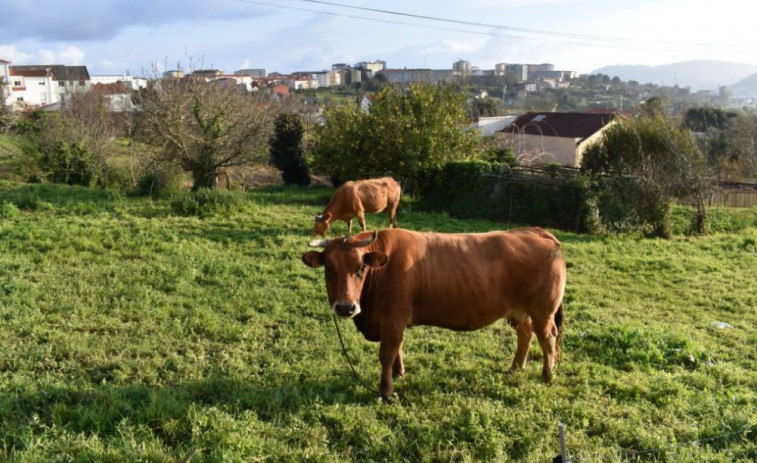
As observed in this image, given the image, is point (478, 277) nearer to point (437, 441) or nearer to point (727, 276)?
point (437, 441)

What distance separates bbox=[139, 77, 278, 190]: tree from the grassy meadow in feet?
26.5

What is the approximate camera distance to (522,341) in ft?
20.5

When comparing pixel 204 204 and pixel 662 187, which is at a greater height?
pixel 662 187

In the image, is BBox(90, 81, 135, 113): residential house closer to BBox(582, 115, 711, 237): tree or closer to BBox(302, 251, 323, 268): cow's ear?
BBox(582, 115, 711, 237): tree

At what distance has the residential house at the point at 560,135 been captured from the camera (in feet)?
116

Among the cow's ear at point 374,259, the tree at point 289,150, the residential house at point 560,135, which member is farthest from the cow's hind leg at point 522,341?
the residential house at point 560,135

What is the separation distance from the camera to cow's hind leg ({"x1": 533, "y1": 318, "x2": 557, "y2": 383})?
5867 millimetres

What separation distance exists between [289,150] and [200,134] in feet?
28.2

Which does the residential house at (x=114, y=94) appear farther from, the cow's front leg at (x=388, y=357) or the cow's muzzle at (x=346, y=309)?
the cow's muzzle at (x=346, y=309)

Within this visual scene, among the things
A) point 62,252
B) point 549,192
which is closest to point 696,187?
point 549,192

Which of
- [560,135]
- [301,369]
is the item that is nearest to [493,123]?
[560,135]

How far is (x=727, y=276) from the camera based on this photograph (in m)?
11.4

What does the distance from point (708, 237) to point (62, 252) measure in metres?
15.8

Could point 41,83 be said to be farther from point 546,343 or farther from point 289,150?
point 546,343
